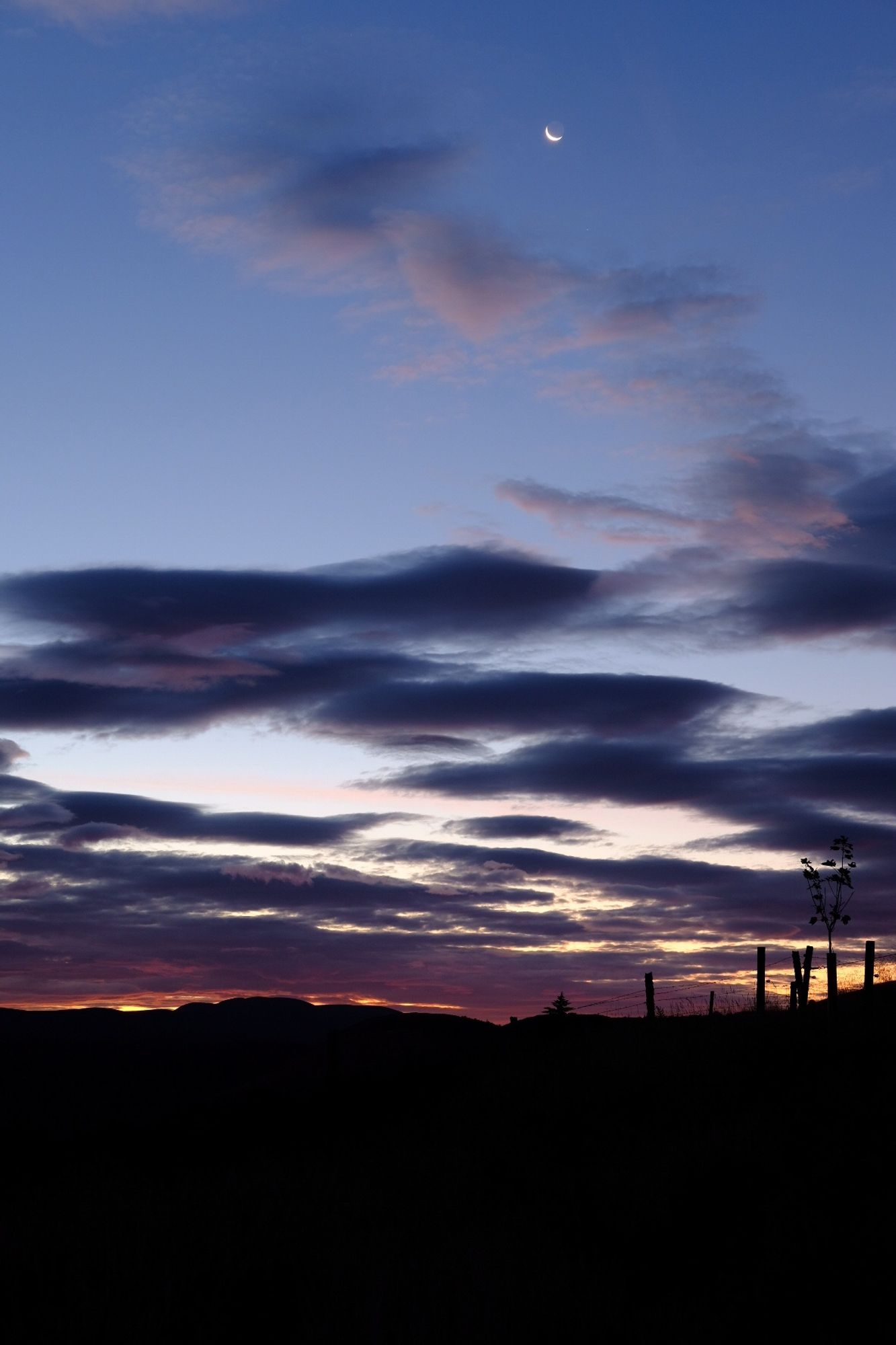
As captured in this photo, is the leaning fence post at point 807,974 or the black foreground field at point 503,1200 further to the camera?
the leaning fence post at point 807,974

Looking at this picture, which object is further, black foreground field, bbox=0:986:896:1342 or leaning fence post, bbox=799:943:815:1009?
leaning fence post, bbox=799:943:815:1009

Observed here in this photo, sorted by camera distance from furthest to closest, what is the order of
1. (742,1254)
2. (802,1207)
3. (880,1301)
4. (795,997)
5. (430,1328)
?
(795,997) → (802,1207) → (742,1254) → (880,1301) → (430,1328)

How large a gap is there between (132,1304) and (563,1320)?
569 cm

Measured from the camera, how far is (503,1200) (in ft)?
84.5

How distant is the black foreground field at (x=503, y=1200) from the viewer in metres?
16.4

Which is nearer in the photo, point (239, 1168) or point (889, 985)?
point (239, 1168)

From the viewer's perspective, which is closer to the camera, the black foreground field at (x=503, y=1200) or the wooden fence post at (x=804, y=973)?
the black foreground field at (x=503, y=1200)

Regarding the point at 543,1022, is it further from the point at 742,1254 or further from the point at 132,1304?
the point at 132,1304

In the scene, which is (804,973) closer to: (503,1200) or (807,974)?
(807,974)

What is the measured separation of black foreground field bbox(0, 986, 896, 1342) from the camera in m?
16.4

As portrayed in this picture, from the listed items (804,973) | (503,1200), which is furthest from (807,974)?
(503,1200)

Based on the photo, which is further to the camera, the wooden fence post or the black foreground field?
the wooden fence post

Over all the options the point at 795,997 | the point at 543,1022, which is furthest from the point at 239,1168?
the point at 543,1022

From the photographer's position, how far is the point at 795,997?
46906 millimetres
